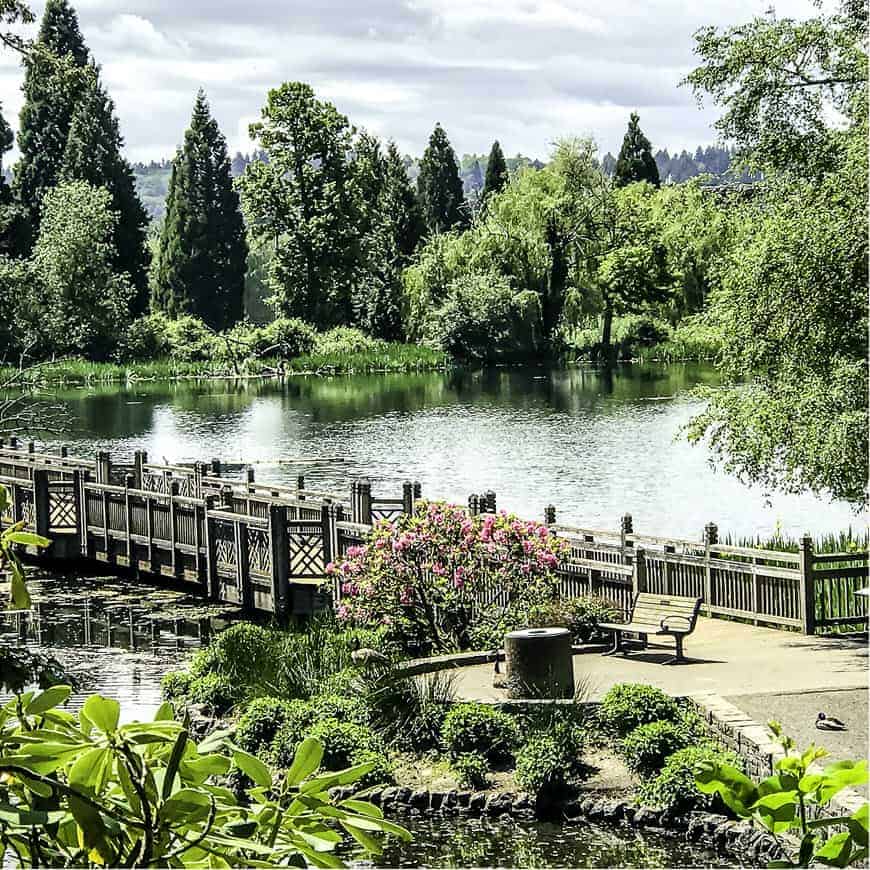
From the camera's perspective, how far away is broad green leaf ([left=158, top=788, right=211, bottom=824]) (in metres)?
1.54

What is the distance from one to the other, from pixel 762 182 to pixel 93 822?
51.2 feet

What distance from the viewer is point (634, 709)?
39.5 feet

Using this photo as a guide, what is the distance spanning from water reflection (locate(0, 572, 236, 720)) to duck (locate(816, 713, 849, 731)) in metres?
7.05

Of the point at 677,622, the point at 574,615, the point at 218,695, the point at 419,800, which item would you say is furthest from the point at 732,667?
the point at 218,695

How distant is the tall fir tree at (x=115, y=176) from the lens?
65.6 meters

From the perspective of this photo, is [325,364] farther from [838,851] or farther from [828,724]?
[838,851]

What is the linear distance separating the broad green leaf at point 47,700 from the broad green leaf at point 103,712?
0.19 meters

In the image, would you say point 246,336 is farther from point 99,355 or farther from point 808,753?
point 808,753

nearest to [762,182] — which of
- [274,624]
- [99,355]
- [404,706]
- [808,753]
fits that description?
[404,706]

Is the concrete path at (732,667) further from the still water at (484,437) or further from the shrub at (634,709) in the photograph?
the still water at (484,437)

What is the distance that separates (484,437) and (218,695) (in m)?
29.9

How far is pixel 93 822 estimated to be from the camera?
1.47 metres

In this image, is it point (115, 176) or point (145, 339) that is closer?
point (145, 339)

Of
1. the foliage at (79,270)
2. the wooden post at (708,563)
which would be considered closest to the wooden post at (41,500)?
the wooden post at (708,563)
